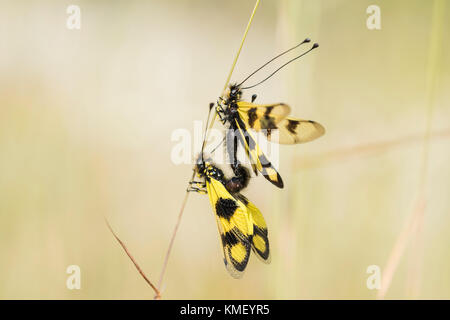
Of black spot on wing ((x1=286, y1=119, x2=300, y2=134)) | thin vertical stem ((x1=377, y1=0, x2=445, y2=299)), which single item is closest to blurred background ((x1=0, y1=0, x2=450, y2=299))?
thin vertical stem ((x1=377, y1=0, x2=445, y2=299))

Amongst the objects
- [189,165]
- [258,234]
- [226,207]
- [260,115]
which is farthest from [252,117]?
[189,165]

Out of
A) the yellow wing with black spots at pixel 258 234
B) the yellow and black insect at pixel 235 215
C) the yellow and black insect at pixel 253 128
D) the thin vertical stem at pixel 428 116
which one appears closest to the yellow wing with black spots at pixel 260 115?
the yellow and black insect at pixel 253 128

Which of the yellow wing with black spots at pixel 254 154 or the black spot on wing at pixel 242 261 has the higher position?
the yellow wing with black spots at pixel 254 154

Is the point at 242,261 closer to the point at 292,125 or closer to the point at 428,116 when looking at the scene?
the point at 292,125

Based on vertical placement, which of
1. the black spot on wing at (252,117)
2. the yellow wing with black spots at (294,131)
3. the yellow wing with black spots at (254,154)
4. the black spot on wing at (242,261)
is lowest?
the black spot on wing at (242,261)

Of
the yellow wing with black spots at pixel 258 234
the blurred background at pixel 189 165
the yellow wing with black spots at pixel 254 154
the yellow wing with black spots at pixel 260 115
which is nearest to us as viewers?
the yellow wing with black spots at pixel 260 115

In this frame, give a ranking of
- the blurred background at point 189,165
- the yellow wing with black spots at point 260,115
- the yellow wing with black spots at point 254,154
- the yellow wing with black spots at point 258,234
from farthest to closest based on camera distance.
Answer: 1. the blurred background at point 189,165
2. the yellow wing with black spots at point 258,234
3. the yellow wing with black spots at point 254,154
4. the yellow wing with black spots at point 260,115

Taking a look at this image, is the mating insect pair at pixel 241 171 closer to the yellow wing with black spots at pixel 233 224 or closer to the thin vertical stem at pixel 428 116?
Result: the yellow wing with black spots at pixel 233 224

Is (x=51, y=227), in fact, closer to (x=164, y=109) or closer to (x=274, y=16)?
(x=164, y=109)

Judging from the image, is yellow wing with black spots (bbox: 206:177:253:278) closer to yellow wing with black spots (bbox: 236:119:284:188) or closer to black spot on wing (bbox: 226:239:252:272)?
black spot on wing (bbox: 226:239:252:272)
